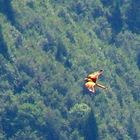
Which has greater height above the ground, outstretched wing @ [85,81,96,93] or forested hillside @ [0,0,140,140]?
outstretched wing @ [85,81,96,93]

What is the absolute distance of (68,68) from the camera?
5226 inches

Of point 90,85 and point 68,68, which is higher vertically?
point 90,85

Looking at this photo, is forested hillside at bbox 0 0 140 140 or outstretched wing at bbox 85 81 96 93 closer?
outstretched wing at bbox 85 81 96 93

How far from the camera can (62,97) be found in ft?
424

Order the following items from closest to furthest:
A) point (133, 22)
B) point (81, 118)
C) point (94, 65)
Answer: point (81, 118), point (94, 65), point (133, 22)

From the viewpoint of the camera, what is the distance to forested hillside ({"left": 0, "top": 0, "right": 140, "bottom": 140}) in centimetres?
12725

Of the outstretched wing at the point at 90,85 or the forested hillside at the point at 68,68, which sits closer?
the outstretched wing at the point at 90,85

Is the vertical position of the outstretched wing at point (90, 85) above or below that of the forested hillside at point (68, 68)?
above

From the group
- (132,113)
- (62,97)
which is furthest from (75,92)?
(132,113)

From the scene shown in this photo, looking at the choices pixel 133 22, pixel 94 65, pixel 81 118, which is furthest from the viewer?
pixel 133 22

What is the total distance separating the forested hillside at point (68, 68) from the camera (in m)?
127

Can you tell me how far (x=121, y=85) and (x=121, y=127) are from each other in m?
6.02

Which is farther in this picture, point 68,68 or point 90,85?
point 68,68

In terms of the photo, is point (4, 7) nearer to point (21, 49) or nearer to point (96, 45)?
point (21, 49)
